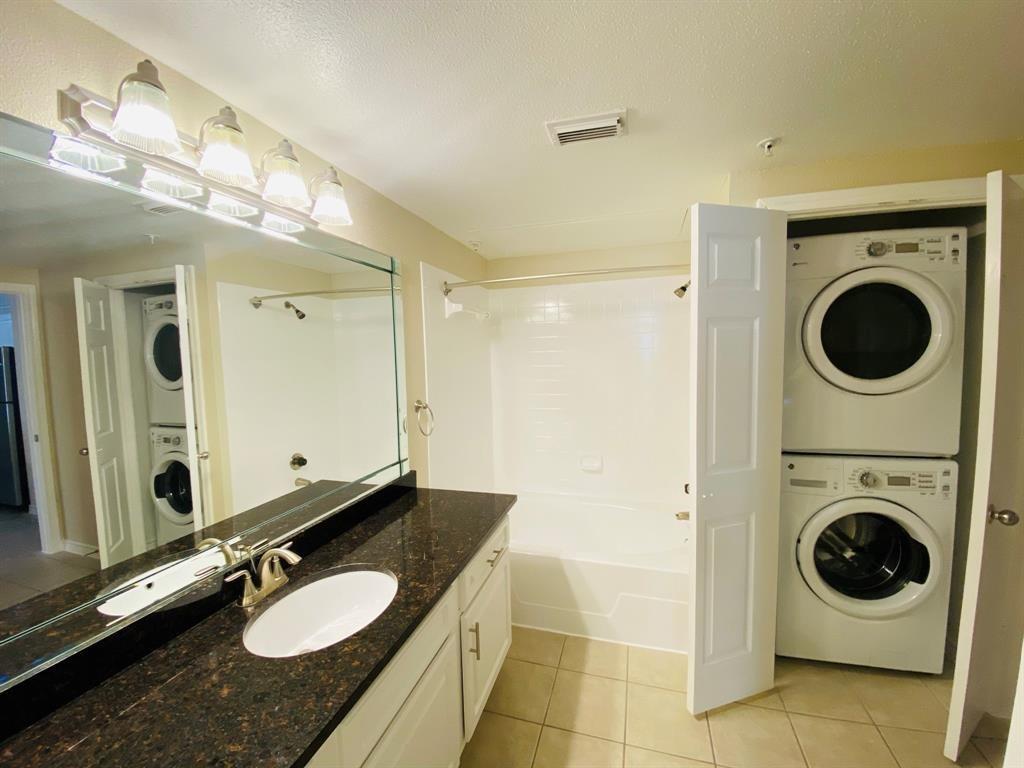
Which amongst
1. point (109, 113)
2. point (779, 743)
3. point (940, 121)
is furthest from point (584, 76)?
point (779, 743)

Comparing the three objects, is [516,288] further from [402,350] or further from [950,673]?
[950,673]

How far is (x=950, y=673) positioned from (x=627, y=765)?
1605 millimetres

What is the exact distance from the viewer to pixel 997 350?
118cm

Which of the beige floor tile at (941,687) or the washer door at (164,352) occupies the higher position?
the washer door at (164,352)

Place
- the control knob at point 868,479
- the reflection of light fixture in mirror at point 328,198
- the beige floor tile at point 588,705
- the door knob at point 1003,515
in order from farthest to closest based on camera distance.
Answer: the control knob at point 868,479
the beige floor tile at point 588,705
the reflection of light fixture in mirror at point 328,198
the door knob at point 1003,515

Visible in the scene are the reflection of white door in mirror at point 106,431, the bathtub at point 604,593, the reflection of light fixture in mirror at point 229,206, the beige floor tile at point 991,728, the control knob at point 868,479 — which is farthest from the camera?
the bathtub at point 604,593

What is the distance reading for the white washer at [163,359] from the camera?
39.0 inches

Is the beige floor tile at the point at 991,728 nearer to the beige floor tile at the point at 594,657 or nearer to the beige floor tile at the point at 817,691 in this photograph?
the beige floor tile at the point at 817,691

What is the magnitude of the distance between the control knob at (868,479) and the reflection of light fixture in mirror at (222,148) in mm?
2565

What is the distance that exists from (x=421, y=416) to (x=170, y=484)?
1.15 m

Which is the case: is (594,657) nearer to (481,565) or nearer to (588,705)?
(588,705)

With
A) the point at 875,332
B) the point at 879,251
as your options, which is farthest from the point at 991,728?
the point at 879,251

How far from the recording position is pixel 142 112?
0.86 meters

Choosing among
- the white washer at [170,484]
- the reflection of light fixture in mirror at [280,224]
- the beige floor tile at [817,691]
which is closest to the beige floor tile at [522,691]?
the beige floor tile at [817,691]
